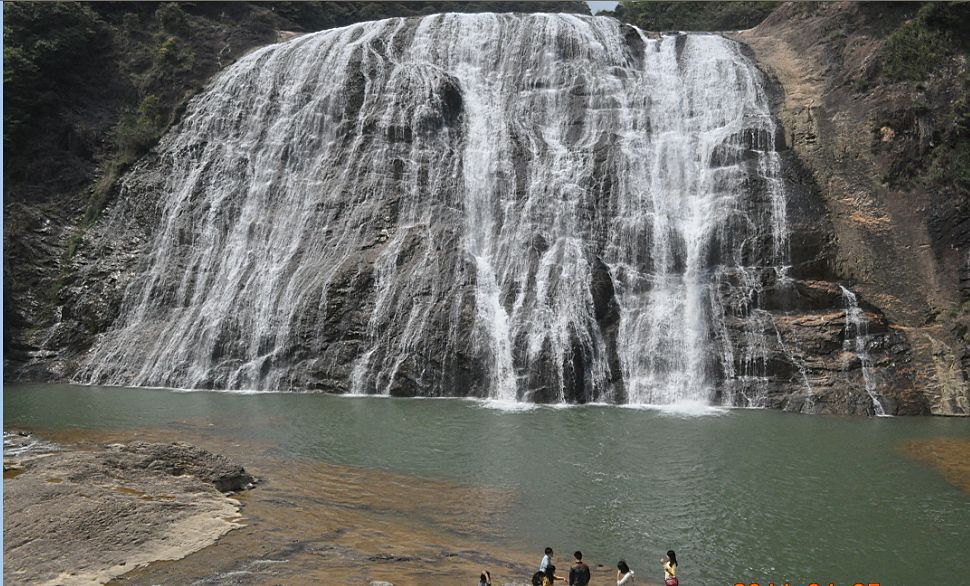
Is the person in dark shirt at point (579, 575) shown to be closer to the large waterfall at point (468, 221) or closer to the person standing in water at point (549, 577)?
the person standing in water at point (549, 577)

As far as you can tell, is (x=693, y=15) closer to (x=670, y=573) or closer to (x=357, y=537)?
(x=357, y=537)

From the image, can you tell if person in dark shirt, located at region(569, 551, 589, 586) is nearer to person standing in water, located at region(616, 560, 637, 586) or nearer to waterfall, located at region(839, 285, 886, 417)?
person standing in water, located at region(616, 560, 637, 586)

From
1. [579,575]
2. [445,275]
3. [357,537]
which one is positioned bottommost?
[357,537]

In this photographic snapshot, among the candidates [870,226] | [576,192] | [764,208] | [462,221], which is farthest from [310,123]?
[870,226]

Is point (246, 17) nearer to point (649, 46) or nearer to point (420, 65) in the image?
point (420, 65)

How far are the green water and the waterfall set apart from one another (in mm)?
1328

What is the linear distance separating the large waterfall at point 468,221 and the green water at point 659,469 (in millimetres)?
2389

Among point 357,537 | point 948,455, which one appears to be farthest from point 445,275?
point 948,455

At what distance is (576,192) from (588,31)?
455 inches

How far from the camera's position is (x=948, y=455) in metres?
16.5

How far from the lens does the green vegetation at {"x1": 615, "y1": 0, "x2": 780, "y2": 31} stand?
48.7 metres

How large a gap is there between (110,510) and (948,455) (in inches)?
688

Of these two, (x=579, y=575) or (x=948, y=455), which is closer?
(x=579, y=575)

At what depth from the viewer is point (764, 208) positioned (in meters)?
26.1
